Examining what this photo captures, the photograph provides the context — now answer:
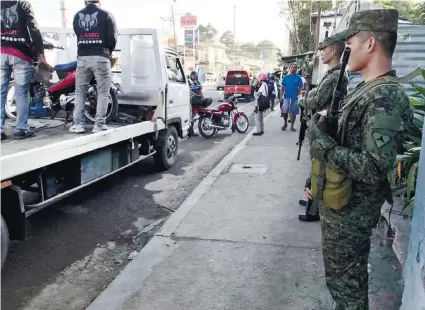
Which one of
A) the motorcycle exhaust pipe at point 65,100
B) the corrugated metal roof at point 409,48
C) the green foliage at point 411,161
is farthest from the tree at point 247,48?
the green foliage at point 411,161

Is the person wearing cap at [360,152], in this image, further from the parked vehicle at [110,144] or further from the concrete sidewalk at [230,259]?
the parked vehicle at [110,144]

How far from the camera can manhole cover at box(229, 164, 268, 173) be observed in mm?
6441

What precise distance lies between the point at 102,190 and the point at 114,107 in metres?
1.19

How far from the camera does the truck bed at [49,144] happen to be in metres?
3.11

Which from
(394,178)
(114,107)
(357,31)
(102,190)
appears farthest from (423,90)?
(102,190)

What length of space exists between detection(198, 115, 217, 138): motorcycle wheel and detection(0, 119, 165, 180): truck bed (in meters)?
4.52

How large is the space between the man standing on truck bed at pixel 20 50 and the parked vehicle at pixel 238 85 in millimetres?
17974

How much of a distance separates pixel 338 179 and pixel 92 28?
3694mm

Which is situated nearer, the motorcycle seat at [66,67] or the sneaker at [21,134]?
the sneaker at [21,134]

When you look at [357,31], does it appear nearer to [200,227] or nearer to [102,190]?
[200,227]

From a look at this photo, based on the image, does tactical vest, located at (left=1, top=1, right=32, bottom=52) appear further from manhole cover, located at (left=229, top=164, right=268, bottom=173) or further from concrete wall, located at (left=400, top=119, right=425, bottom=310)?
concrete wall, located at (left=400, top=119, right=425, bottom=310)

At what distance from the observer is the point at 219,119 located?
10.3 meters

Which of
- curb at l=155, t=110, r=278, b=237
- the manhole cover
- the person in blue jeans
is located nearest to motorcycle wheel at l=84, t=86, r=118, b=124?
curb at l=155, t=110, r=278, b=237

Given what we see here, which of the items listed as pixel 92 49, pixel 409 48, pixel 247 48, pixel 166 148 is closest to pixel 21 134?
pixel 92 49
